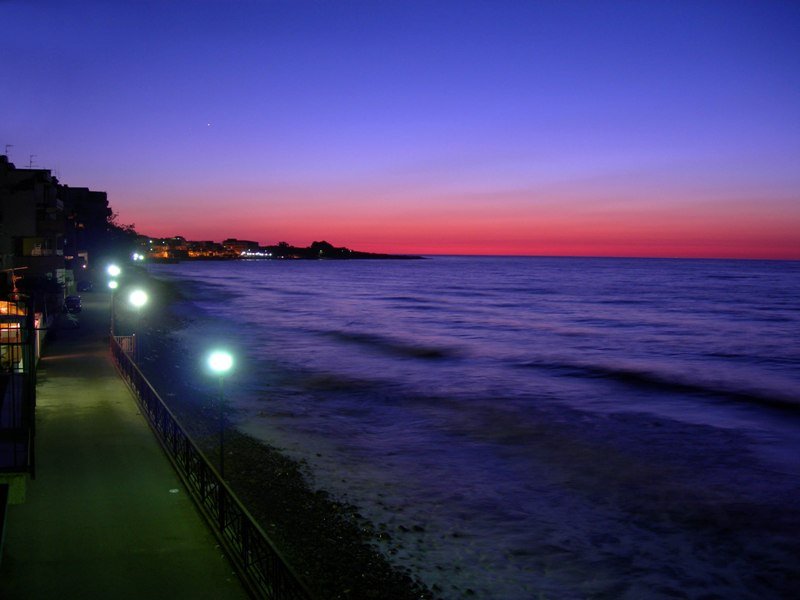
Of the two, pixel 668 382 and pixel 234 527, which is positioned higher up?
pixel 234 527

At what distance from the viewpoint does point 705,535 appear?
16984 mm

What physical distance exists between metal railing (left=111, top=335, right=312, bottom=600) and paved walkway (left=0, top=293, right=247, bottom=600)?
0.66 feet

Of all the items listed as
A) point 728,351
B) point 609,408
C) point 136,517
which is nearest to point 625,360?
point 728,351

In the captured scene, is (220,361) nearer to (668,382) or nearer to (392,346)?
(668,382)

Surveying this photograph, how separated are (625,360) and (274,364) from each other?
24820 millimetres

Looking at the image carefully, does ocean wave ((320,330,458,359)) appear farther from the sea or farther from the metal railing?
the metal railing

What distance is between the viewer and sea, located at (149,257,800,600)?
15039 mm

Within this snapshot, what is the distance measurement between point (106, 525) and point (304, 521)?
4838mm

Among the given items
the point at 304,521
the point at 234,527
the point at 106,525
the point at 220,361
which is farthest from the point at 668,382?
the point at 106,525

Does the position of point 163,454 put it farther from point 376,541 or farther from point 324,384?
point 324,384

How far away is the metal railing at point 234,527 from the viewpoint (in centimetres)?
941

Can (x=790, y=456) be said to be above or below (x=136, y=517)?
below

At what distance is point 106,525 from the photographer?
12.1 meters

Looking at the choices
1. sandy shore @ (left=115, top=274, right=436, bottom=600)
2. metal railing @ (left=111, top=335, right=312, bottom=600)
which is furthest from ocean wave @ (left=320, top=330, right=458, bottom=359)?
metal railing @ (left=111, top=335, right=312, bottom=600)
